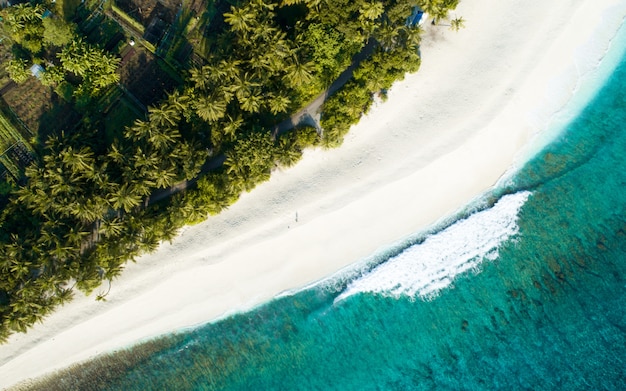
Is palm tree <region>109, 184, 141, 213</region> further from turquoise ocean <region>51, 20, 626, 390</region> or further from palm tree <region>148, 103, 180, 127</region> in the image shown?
turquoise ocean <region>51, 20, 626, 390</region>

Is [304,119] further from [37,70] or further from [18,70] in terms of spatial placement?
[18,70]

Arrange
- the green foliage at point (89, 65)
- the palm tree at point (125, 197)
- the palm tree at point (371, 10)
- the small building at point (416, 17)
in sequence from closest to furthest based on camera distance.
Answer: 1. the palm tree at point (371, 10)
2. the palm tree at point (125, 197)
3. the green foliage at point (89, 65)
4. the small building at point (416, 17)

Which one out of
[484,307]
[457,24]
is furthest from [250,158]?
[484,307]

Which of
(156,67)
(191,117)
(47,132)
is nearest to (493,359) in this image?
(191,117)

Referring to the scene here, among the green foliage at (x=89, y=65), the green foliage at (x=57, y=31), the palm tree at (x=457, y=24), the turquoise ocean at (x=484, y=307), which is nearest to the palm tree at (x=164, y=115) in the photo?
the green foliage at (x=89, y=65)

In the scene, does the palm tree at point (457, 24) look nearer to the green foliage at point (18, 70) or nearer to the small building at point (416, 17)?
the small building at point (416, 17)

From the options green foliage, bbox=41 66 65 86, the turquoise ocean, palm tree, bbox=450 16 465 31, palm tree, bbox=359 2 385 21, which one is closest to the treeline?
palm tree, bbox=359 2 385 21

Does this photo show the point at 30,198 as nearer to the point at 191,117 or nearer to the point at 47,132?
the point at 47,132
